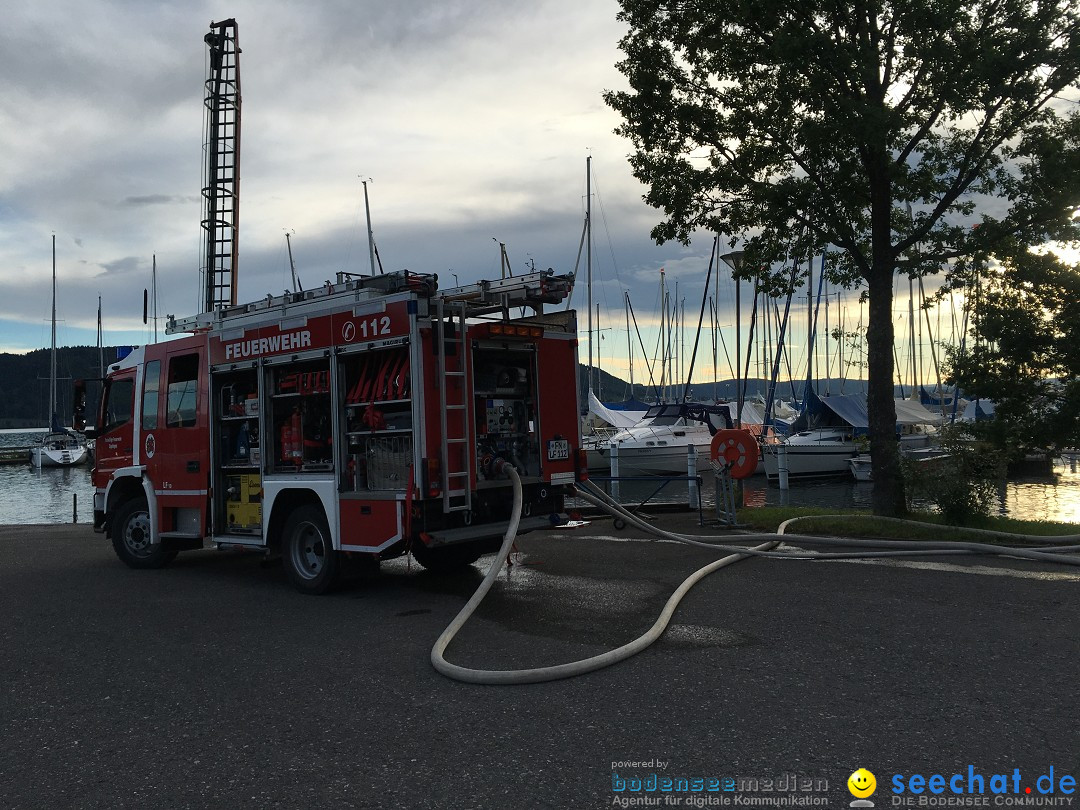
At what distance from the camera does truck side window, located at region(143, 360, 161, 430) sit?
11.0 metres

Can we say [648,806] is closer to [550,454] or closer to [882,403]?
[550,454]

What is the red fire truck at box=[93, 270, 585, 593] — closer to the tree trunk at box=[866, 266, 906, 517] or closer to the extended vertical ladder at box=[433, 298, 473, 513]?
the extended vertical ladder at box=[433, 298, 473, 513]

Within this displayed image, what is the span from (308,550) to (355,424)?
61.2 inches

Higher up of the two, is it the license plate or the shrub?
the license plate

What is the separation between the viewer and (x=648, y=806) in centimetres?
373

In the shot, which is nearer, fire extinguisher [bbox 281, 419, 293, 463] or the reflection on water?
fire extinguisher [bbox 281, 419, 293, 463]

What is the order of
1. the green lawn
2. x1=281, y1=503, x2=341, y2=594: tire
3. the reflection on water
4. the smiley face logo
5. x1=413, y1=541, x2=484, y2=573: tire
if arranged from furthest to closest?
the reflection on water
the green lawn
x1=413, y1=541, x2=484, y2=573: tire
x1=281, y1=503, x2=341, y2=594: tire
the smiley face logo

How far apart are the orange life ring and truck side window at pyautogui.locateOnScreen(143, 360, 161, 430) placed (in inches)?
299

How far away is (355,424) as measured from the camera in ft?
29.1

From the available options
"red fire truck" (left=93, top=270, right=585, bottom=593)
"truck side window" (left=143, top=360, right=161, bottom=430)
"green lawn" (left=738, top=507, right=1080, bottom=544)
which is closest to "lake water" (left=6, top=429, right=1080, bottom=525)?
"green lawn" (left=738, top=507, right=1080, bottom=544)

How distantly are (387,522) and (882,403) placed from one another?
7.59 meters

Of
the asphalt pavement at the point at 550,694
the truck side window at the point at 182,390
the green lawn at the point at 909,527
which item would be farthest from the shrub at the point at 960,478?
the truck side window at the point at 182,390

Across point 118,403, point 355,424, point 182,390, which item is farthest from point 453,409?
point 118,403

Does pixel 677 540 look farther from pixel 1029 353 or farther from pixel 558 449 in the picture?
pixel 1029 353
